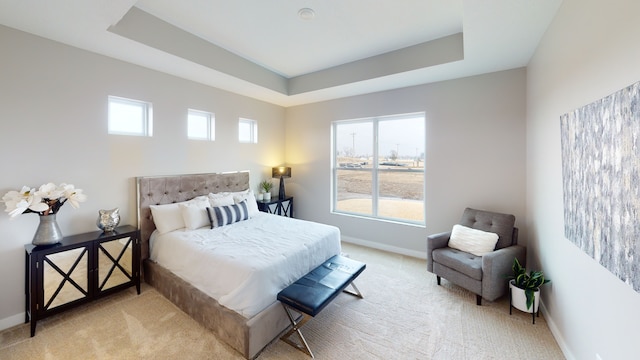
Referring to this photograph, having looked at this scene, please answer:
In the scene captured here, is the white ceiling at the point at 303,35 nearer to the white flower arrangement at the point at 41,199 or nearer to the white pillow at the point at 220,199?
the white flower arrangement at the point at 41,199

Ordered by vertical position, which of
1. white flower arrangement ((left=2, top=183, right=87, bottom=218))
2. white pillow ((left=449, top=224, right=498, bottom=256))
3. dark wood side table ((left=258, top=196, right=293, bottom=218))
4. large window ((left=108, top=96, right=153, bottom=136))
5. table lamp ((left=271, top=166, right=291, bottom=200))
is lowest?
white pillow ((left=449, top=224, right=498, bottom=256))

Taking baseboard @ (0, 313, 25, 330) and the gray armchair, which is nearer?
baseboard @ (0, 313, 25, 330)

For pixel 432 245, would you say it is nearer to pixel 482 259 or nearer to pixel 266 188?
pixel 482 259

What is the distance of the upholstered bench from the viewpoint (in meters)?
1.94

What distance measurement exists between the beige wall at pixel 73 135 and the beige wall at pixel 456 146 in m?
2.66

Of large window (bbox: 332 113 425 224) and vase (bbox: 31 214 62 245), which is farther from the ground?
large window (bbox: 332 113 425 224)

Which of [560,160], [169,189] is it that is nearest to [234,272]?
[169,189]

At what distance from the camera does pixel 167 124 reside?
3.42 meters

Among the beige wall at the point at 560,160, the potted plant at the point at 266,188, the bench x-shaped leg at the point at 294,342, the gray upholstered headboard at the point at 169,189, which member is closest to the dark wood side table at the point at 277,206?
the potted plant at the point at 266,188

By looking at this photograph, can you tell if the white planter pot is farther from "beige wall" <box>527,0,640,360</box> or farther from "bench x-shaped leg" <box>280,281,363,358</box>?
"bench x-shaped leg" <box>280,281,363,358</box>

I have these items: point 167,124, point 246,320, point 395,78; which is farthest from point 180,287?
point 395,78

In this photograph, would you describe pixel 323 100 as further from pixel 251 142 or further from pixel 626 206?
pixel 626 206

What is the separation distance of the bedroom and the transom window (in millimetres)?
123

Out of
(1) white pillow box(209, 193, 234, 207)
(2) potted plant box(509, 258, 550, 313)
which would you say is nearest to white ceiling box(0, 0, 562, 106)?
(1) white pillow box(209, 193, 234, 207)
